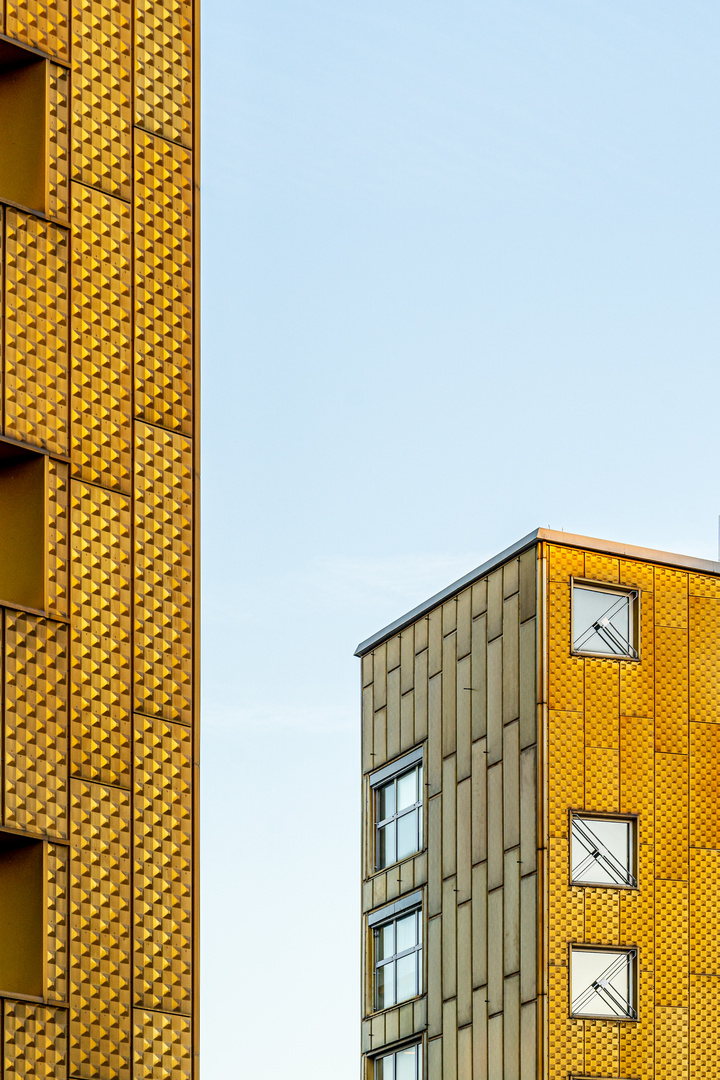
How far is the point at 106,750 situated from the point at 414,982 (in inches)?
800

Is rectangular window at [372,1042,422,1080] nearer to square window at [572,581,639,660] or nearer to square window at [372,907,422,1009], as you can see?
square window at [372,907,422,1009]

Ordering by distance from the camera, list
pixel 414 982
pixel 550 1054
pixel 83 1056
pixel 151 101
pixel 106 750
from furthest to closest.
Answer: pixel 414 982
pixel 550 1054
pixel 151 101
pixel 106 750
pixel 83 1056

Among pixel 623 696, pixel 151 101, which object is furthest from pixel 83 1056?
pixel 623 696

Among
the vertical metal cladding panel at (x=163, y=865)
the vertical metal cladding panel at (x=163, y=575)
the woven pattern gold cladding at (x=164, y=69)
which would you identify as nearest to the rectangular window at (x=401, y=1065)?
the vertical metal cladding panel at (x=163, y=865)

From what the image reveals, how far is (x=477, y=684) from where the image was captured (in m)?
37.7

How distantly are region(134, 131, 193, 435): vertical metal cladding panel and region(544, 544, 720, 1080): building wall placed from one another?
49.5 ft

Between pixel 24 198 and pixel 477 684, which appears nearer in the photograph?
pixel 24 198

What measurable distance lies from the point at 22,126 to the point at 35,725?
22.2 feet

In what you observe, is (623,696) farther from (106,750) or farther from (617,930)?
(106,750)

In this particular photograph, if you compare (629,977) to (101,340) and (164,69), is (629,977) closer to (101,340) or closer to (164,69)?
(101,340)

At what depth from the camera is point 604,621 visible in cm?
3603

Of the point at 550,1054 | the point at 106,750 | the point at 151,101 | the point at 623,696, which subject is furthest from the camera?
the point at 623,696

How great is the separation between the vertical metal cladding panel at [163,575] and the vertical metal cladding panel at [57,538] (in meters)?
0.93

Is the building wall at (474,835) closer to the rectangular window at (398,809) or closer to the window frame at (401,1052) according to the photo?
the window frame at (401,1052)
